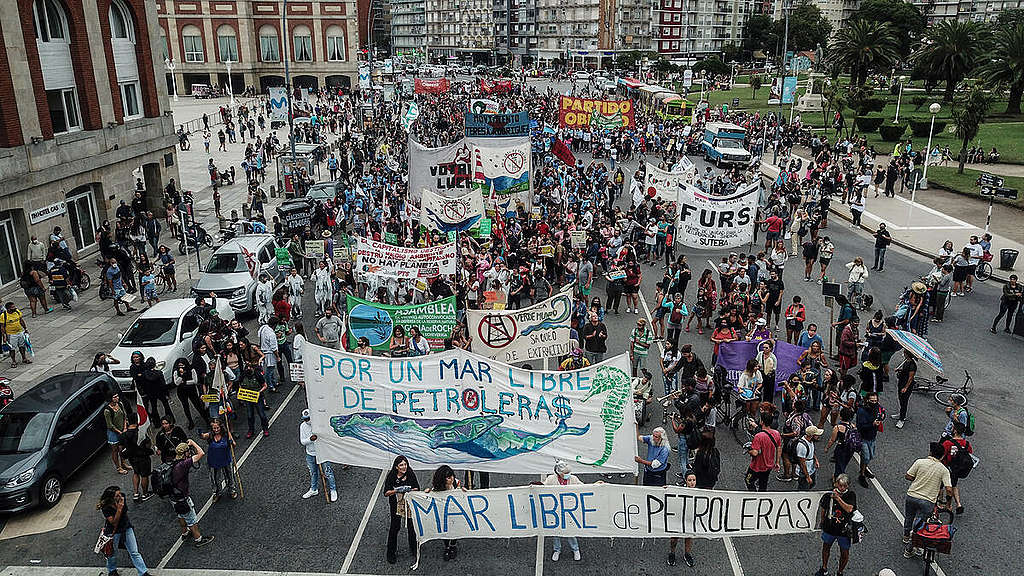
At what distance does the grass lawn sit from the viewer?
3466 centimetres

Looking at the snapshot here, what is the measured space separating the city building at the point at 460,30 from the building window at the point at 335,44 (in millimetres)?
85807

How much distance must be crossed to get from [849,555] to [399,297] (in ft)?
35.3

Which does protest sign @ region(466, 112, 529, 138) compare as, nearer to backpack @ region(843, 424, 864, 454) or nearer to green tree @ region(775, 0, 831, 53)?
backpack @ region(843, 424, 864, 454)

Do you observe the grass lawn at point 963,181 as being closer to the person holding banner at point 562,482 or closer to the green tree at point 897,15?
the person holding banner at point 562,482

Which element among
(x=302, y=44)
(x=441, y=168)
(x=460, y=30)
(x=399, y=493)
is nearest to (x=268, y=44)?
(x=302, y=44)

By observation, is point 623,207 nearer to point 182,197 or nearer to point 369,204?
point 369,204

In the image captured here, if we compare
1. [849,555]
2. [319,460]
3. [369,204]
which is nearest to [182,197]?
[369,204]

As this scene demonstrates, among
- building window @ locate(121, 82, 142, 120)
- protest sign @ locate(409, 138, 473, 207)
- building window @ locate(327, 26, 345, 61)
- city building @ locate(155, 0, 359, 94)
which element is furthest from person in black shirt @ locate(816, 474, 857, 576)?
building window @ locate(327, 26, 345, 61)

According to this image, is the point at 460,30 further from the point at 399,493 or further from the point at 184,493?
the point at 399,493

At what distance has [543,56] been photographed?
154625mm

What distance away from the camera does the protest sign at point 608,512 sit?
9.14m

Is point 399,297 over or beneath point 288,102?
beneath

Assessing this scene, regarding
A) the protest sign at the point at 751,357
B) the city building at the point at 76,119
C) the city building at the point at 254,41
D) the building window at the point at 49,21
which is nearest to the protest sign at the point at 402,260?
the protest sign at the point at 751,357

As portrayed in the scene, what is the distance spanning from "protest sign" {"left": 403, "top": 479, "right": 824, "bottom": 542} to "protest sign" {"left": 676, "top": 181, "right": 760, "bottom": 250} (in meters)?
14.5
